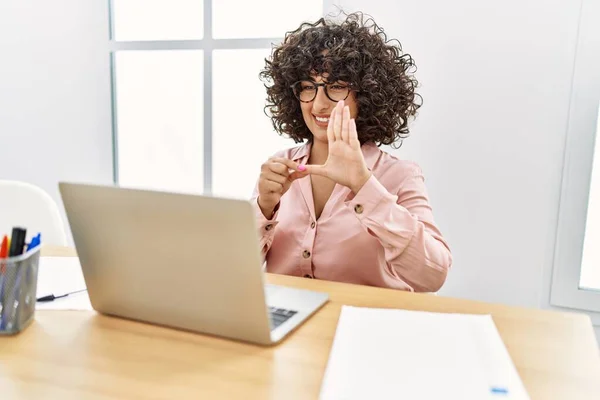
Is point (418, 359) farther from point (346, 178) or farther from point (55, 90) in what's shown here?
point (55, 90)

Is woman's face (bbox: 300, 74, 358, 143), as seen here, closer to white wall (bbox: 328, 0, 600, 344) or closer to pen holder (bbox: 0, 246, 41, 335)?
white wall (bbox: 328, 0, 600, 344)

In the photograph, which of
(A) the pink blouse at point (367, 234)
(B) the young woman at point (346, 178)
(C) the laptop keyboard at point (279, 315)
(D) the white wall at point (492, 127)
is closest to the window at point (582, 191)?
(D) the white wall at point (492, 127)

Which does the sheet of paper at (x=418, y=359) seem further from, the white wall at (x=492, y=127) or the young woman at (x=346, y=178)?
the white wall at (x=492, y=127)

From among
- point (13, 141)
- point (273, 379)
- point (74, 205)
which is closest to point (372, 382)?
point (273, 379)

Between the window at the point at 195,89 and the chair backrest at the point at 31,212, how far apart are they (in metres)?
0.87

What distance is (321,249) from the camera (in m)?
1.24

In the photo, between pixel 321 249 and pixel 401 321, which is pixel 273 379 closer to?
pixel 401 321

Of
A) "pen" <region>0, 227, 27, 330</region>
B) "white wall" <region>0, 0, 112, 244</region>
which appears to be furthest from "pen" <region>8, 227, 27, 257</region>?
"white wall" <region>0, 0, 112, 244</region>

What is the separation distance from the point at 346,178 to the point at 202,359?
523 mm

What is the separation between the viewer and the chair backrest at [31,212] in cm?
147

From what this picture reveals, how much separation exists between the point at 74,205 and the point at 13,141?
2254 mm

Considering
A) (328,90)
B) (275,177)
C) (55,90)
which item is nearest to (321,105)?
(328,90)

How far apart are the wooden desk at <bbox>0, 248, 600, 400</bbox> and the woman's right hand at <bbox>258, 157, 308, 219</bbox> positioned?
1.22 feet

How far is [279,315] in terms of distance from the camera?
33.0 inches
